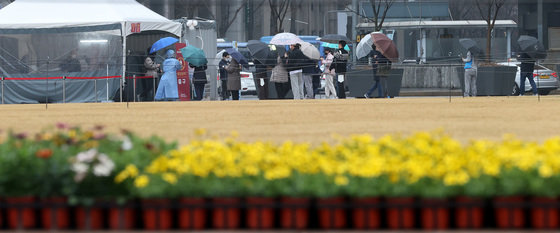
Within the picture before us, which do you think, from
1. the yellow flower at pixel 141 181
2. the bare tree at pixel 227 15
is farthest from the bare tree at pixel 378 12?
the yellow flower at pixel 141 181

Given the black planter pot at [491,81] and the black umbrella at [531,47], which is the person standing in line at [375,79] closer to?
the black planter pot at [491,81]

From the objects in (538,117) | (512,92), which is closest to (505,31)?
(512,92)

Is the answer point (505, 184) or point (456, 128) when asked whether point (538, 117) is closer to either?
point (456, 128)

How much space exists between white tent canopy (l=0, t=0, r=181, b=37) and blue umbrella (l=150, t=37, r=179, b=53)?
0.33 m

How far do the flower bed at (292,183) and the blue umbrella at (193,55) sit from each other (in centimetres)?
2353

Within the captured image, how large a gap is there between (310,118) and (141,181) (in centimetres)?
Answer: 1300

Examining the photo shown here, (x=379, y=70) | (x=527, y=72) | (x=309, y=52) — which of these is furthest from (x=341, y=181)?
(x=527, y=72)

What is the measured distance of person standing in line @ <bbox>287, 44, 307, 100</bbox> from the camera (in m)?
32.5

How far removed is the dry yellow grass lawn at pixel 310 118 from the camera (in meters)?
17.8

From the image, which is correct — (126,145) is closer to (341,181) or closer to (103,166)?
(103,166)

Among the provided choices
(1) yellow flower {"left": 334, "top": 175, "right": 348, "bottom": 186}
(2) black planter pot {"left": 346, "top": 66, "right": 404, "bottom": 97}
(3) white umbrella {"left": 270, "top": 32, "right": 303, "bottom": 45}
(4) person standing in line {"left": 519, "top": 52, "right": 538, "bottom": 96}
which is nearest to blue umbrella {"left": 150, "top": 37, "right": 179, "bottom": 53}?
(3) white umbrella {"left": 270, "top": 32, "right": 303, "bottom": 45}

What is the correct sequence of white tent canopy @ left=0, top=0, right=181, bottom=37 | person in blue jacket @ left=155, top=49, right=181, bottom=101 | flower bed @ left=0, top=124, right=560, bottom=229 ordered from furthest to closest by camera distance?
person in blue jacket @ left=155, top=49, right=181, bottom=101, white tent canopy @ left=0, top=0, right=181, bottom=37, flower bed @ left=0, top=124, right=560, bottom=229

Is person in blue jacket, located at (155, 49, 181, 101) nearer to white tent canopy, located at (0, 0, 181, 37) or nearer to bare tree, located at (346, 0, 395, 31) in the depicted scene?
white tent canopy, located at (0, 0, 181, 37)

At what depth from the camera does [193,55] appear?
3300 centimetres
